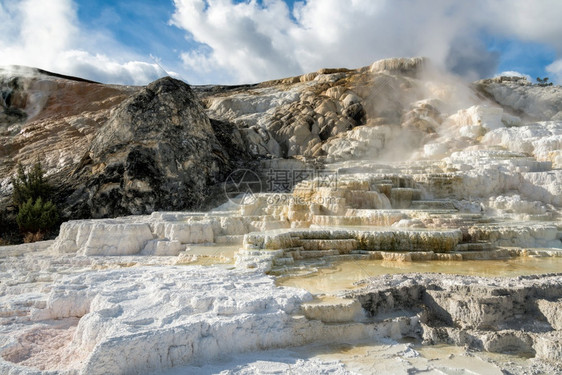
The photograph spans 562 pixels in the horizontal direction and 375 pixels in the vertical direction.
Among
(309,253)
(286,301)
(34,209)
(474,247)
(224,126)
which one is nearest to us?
(286,301)

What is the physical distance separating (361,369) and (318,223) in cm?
526

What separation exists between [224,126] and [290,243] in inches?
416

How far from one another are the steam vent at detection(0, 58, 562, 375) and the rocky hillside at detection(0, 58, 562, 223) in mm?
89

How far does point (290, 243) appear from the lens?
6.56m

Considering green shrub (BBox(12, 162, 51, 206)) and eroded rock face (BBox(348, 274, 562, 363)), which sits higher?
green shrub (BBox(12, 162, 51, 206))

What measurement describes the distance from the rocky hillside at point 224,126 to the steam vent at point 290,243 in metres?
0.09

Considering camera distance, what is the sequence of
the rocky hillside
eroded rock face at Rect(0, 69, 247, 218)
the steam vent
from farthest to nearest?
the rocky hillside < eroded rock face at Rect(0, 69, 247, 218) < the steam vent

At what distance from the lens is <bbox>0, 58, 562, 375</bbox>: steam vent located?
322cm

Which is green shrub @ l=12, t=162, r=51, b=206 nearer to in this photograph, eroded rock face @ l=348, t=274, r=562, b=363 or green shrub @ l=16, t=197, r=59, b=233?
green shrub @ l=16, t=197, r=59, b=233

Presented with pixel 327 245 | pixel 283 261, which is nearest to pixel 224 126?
pixel 327 245

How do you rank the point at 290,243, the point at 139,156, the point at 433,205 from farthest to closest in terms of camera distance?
the point at 139,156
the point at 433,205
the point at 290,243

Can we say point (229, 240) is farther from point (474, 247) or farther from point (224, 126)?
point (224, 126)

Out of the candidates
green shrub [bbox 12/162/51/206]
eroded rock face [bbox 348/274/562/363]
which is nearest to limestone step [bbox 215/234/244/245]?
eroded rock face [bbox 348/274/562/363]

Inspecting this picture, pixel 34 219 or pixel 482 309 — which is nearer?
pixel 482 309
